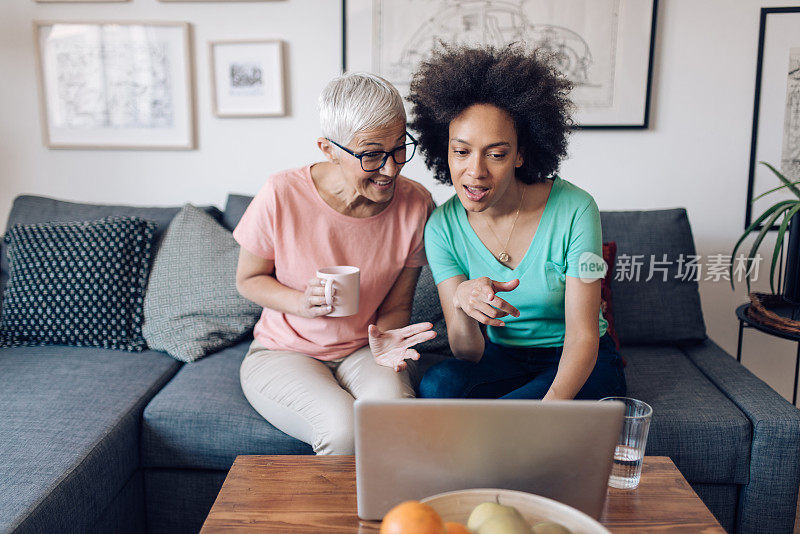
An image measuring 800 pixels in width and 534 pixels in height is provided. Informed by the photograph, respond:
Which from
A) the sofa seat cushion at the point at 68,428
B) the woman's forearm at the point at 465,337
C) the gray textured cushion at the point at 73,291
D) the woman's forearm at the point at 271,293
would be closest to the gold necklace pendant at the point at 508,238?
the woman's forearm at the point at 465,337

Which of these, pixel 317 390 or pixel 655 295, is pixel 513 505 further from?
pixel 655 295

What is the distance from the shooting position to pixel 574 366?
136cm

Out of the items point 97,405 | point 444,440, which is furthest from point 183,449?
point 444,440

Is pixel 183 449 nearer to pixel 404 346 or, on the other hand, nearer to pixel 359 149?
pixel 404 346

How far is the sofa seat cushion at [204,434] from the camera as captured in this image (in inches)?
61.0

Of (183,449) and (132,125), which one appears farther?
(132,125)

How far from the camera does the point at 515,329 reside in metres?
1.57

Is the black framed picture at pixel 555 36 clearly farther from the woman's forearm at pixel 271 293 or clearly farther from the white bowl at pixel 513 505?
the white bowl at pixel 513 505

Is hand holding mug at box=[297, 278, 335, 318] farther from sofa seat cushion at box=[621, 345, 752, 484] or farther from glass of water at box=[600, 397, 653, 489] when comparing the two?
sofa seat cushion at box=[621, 345, 752, 484]

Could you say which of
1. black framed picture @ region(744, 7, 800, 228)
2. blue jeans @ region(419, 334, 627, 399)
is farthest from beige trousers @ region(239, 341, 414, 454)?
black framed picture @ region(744, 7, 800, 228)

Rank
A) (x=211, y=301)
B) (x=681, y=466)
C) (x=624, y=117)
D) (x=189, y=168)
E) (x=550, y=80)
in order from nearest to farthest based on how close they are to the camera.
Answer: (x=550, y=80) → (x=681, y=466) → (x=211, y=301) → (x=624, y=117) → (x=189, y=168)

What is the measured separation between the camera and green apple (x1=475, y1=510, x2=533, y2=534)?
0.68 m

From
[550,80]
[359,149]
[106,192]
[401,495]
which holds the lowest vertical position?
[401,495]

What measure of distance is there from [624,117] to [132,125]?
196cm
